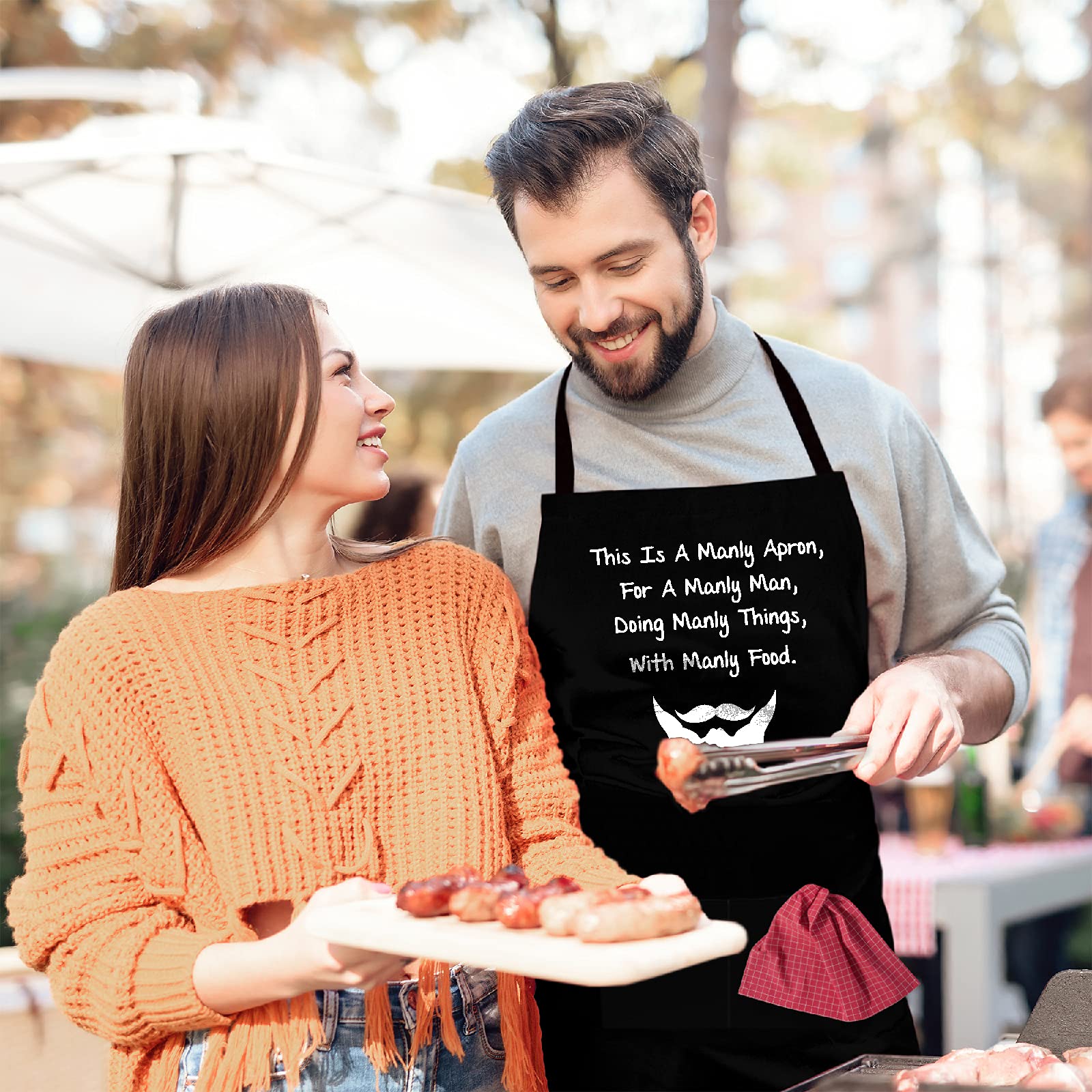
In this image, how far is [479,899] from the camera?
1.52m

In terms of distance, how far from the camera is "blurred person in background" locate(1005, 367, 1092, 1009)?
464 centimetres

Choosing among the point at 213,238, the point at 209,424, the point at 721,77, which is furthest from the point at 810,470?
the point at 721,77

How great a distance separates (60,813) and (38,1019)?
1091 millimetres

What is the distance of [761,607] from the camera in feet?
7.48

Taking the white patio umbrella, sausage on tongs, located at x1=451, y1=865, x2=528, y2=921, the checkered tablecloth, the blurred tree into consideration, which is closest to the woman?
sausage on tongs, located at x1=451, y1=865, x2=528, y2=921

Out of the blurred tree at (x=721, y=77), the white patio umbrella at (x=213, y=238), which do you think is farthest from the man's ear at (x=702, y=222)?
the blurred tree at (x=721, y=77)

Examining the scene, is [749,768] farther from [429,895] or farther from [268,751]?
[268,751]

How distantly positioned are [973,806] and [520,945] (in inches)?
132

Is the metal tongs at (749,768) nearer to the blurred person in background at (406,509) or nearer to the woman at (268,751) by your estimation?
the woman at (268,751)

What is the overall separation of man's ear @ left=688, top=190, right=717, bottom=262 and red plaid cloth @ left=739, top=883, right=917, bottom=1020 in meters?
1.01

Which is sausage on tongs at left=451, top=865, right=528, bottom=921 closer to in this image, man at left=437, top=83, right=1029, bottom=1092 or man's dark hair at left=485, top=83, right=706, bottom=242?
man at left=437, top=83, right=1029, bottom=1092

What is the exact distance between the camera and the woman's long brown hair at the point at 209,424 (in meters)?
1.96

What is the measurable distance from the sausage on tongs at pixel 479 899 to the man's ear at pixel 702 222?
3.75 feet

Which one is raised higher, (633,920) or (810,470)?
(810,470)
